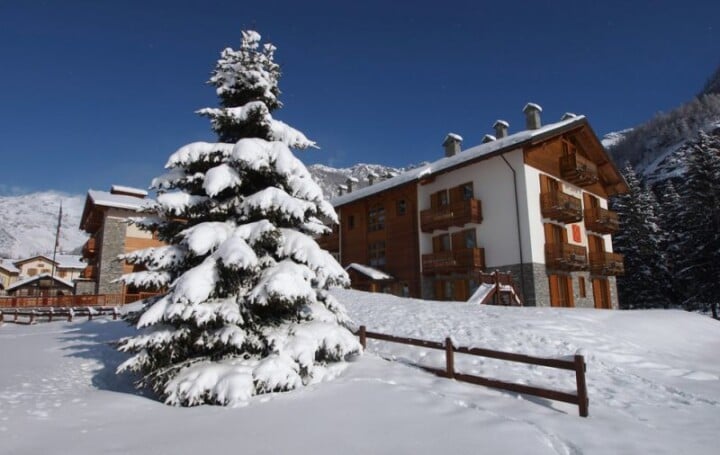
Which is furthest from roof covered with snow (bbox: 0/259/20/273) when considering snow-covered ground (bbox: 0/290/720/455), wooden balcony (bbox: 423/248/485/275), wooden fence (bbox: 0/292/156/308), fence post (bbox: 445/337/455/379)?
fence post (bbox: 445/337/455/379)

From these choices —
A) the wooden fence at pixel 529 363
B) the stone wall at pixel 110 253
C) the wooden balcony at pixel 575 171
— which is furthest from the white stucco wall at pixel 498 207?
the stone wall at pixel 110 253

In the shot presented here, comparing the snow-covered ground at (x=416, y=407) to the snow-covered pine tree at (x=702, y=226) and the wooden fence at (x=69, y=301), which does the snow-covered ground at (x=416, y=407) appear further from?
the snow-covered pine tree at (x=702, y=226)

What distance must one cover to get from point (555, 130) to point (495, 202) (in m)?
5.09

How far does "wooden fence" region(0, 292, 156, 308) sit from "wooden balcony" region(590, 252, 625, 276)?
2802 centimetres

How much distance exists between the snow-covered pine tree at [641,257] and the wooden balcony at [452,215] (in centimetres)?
2103

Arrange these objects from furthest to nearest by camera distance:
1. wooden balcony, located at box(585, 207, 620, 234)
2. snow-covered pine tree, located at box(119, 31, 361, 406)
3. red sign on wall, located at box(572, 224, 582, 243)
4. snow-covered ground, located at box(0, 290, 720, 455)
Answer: wooden balcony, located at box(585, 207, 620, 234), red sign on wall, located at box(572, 224, 582, 243), snow-covered pine tree, located at box(119, 31, 361, 406), snow-covered ground, located at box(0, 290, 720, 455)

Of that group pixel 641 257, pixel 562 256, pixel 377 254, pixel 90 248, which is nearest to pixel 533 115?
pixel 562 256

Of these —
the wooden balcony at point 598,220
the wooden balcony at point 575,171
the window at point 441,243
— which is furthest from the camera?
the wooden balcony at point 598,220

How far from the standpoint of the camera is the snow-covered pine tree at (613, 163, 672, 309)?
3956cm

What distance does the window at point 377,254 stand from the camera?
30906mm

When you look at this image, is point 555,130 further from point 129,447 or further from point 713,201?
point 129,447

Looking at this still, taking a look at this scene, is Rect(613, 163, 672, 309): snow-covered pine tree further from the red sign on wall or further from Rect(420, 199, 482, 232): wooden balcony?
Rect(420, 199, 482, 232): wooden balcony

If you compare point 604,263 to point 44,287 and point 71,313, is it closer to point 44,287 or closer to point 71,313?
point 71,313

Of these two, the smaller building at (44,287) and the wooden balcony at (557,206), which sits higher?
the wooden balcony at (557,206)
